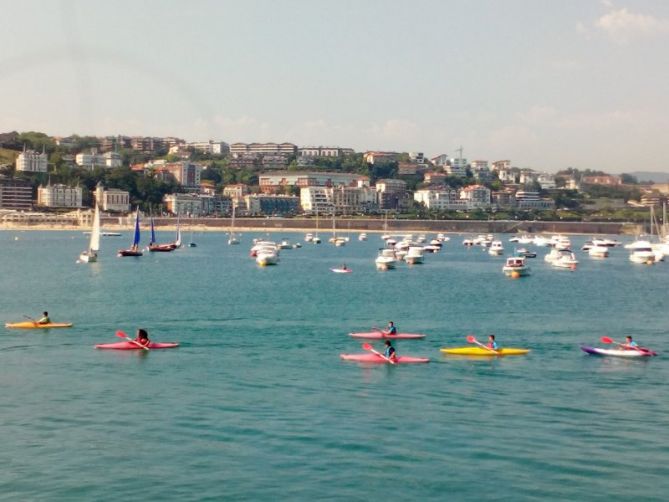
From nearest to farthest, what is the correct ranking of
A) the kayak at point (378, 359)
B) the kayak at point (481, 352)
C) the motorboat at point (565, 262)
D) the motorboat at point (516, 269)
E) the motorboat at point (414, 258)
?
the kayak at point (378, 359) → the kayak at point (481, 352) → the motorboat at point (516, 269) → the motorboat at point (565, 262) → the motorboat at point (414, 258)

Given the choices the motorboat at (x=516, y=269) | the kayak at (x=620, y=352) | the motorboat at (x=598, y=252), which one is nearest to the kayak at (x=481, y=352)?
the kayak at (x=620, y=352)

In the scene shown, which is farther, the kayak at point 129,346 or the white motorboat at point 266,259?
the white motorboat at point 266,259

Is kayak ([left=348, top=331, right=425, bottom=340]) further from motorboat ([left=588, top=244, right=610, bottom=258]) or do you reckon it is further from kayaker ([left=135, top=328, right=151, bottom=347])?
motorboat ([left=588, top=244, right=610, bottom=258])

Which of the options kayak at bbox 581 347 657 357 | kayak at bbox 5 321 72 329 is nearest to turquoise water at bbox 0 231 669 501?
kayak at bbox 581 347 657 357

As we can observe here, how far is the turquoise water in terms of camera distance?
78.5 feet

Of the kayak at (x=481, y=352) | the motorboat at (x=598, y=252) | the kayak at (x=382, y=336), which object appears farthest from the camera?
the motorboat at (x=598, y=252)

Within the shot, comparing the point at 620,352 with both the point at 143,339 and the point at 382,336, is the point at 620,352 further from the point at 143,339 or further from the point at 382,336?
the point at 143,339

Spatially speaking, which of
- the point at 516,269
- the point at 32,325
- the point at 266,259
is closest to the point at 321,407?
the point at 32,325

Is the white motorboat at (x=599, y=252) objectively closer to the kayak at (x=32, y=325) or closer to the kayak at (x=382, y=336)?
the kayak at (x=382, y=336)

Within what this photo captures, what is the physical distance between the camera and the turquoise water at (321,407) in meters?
23.9

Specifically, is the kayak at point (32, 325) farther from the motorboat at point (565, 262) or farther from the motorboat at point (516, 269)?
the motorboat at point (565, 262)

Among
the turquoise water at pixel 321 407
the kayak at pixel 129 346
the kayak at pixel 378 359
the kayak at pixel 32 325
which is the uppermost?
the kayak at pixel 32 325

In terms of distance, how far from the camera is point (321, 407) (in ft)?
103

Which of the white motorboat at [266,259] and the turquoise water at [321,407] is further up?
the white motorboat at [266,259]
